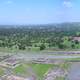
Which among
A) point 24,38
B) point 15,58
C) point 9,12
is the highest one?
point 9,12

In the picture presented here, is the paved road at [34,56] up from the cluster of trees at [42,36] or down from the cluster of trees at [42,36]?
down

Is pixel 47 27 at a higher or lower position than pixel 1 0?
lower

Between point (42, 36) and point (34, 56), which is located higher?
point (42, 36)

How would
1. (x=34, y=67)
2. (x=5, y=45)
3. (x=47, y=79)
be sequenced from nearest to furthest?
(x=47, y=79) < (x=34, y=67) < (x=5, y=45)

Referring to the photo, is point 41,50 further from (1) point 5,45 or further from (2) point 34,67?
(1) point 5,45

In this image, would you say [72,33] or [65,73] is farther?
[72,33]

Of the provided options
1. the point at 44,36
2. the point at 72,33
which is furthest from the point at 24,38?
the point at 72,33

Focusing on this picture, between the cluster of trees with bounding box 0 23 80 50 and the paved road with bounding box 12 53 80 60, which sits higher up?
the cluster of trees with bounding box 0 23 80 50

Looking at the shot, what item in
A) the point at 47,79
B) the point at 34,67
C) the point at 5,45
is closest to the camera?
the point at 47,79
